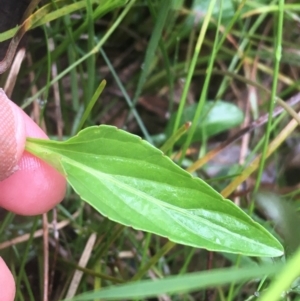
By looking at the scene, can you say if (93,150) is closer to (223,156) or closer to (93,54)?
(93,54)

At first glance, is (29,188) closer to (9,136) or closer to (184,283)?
(9,136)

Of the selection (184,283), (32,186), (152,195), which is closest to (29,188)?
(32,186)

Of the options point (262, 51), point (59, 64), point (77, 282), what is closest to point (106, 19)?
point (59, 64)

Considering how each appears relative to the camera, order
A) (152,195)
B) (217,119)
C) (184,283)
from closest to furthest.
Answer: (184,283), (152,195), (217,119)

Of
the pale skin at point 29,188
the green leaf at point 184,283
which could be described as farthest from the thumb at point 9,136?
the green leaf at point 184,283

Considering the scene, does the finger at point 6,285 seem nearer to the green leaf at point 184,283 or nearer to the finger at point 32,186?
the finger at point 32,186

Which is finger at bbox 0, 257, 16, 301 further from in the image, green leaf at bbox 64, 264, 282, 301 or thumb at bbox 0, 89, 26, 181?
green leaf at bbox 64, 264, 282, 301
